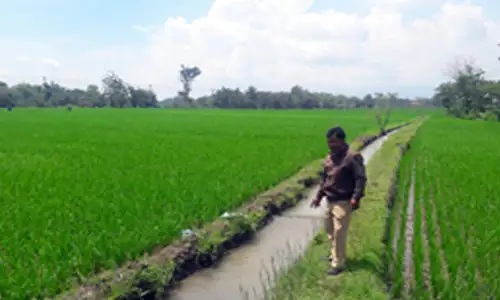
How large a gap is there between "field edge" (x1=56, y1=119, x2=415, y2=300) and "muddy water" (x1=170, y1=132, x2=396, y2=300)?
0.12 m

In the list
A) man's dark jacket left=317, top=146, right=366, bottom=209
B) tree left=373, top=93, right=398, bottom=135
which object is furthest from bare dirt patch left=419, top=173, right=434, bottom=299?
tree left=373, top=93, right=398, bottom=135

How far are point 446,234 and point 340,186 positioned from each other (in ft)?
8.39

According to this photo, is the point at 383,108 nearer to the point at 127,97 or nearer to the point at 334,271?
the point at 334,271

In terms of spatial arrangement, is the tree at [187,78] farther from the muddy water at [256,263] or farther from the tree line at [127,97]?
the muddy water at [256,263]

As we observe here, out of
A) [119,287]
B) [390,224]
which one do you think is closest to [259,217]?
[390,224]

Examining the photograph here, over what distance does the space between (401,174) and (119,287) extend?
31.4 ft

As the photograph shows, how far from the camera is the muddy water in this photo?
4984 mm

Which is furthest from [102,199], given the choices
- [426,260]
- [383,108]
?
[383,108]

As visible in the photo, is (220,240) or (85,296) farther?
(220,240)

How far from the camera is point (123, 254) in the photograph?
5.28m

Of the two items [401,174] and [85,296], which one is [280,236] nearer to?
[85,296]

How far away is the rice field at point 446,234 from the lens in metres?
4.70

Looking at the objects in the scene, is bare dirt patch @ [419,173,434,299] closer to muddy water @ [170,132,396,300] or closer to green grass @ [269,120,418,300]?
green grass @ [269,120,418,300]

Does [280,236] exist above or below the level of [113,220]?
below
